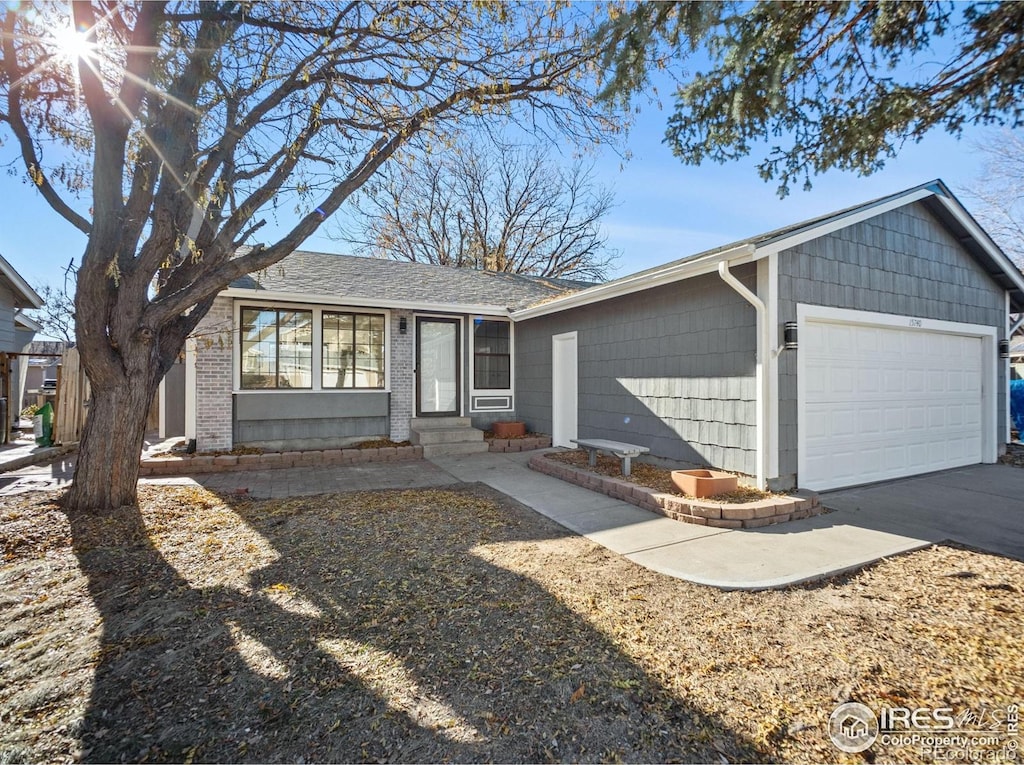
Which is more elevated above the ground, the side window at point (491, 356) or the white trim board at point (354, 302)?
the white trim board at point (354, 302)

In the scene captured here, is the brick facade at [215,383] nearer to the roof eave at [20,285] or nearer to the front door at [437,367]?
the front door at [437,367]

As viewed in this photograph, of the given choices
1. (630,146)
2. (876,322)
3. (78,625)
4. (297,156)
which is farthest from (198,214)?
(876,322)

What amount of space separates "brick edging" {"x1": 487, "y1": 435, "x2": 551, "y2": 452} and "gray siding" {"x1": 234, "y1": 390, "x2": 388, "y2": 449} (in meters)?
2.12

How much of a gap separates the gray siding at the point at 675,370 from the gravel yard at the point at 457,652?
2.34 metres

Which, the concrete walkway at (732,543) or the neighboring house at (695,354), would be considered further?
the neighboring house at (695,354)

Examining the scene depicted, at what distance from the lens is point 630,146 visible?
635 cm

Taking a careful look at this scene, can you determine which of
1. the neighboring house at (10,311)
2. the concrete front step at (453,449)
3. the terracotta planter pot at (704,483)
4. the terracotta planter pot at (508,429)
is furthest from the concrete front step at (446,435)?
the neighboring house at (10,311)

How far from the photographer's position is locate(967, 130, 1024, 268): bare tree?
1258 centimetres

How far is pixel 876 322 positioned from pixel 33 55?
10545 millimetres

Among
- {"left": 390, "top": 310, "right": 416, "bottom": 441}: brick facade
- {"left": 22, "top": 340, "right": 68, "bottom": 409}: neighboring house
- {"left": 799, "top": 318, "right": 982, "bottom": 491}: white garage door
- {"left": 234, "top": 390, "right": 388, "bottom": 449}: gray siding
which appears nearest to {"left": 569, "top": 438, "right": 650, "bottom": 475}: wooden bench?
{"left": 799, "top": 318, "right": 982, "bottom": 491}: white garage door

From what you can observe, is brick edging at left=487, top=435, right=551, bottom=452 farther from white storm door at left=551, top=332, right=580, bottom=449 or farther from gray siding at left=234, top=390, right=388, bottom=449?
gray siding at left=234, top=390, right=388, bottom=449

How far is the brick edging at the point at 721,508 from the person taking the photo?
4797mm

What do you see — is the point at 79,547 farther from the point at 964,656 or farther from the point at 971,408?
the point at 971,408

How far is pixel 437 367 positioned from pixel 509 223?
1427 cm
